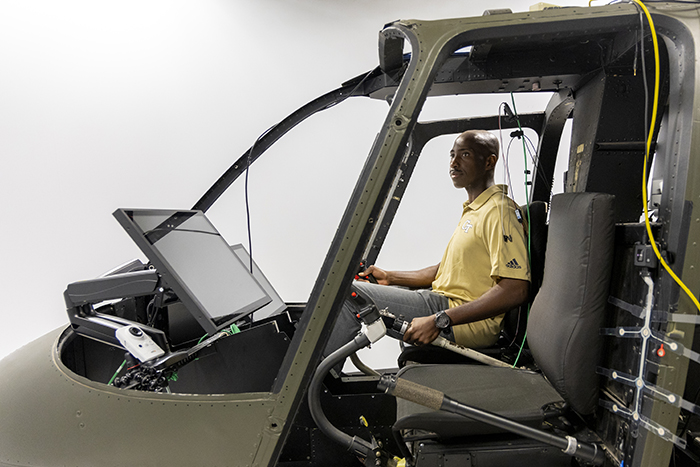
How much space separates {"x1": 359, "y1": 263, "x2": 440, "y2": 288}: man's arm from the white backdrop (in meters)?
1.14

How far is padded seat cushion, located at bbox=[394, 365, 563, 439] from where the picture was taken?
4.53ft

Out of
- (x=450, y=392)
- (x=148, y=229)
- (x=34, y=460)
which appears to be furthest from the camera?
(x=148, y=229)

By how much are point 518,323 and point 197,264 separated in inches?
57.2

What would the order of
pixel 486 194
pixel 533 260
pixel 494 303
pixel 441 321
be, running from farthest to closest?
pixel 486 194 < pixel 533 260 < pixel 494 303 < pixel 441 321

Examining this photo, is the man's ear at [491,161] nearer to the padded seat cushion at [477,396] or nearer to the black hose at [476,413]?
the padded seat cushion at [477,396]

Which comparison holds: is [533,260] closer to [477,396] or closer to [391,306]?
[391,306]

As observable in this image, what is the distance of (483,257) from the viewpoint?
2111 mm

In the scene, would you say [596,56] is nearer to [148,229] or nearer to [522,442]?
[522,442]

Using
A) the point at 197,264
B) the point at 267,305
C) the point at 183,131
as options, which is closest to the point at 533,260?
the point at 267,305

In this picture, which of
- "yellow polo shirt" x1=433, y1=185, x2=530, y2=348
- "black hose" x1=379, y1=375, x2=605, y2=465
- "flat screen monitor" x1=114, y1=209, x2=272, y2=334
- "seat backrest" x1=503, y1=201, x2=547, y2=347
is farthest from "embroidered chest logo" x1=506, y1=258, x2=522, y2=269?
"flat screen monitor" x1=114, y1=209, x2=272, y2=334

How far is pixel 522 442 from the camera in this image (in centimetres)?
140

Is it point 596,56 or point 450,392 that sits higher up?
point 596,56

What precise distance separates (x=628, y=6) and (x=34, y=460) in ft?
7.23

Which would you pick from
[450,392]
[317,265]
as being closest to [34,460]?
[450,392]
